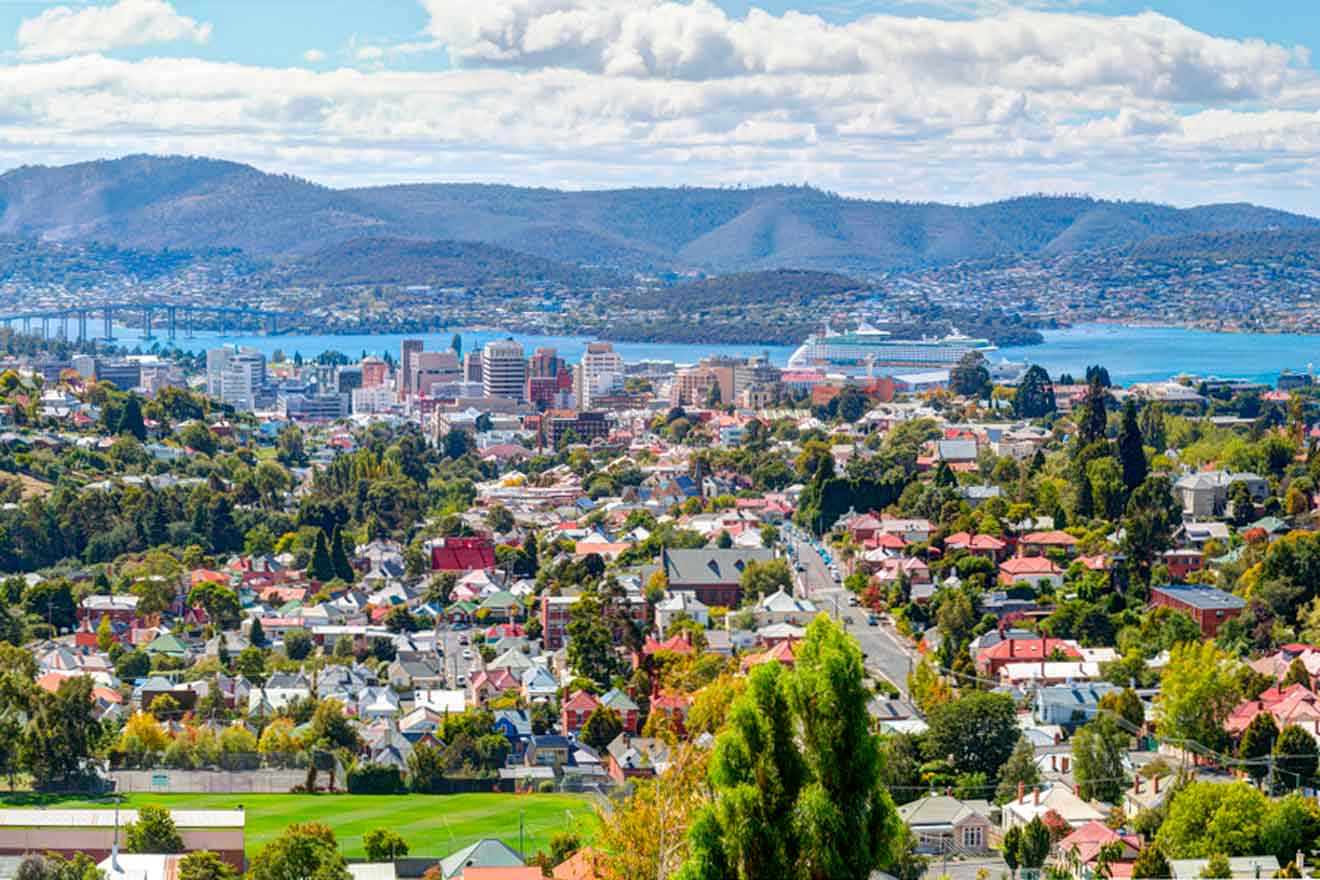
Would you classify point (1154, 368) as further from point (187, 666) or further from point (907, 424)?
point (187, 666)

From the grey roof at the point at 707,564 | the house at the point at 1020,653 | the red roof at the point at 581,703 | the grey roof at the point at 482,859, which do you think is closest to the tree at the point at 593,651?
the red roof at the point at 581,703

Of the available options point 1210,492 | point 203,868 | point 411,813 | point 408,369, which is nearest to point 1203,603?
point 1210,492

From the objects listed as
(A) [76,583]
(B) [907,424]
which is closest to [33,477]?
(A) [76,583]

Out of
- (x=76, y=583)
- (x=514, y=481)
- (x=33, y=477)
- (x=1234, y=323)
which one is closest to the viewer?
(x=76, y=583)

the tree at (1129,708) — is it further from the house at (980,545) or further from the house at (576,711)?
the house at (980,545)

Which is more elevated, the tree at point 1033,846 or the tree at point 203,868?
the tree at point 203,868

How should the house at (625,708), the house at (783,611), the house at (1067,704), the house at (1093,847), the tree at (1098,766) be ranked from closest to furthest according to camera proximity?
the house at (1093,847)
the tree at (1098,766)
the house at (1067,704)
the house at (625,708)
the house at (783,611)

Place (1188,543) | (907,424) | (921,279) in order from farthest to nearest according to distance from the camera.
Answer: (921,279)
(907,424)
(1188,543)
